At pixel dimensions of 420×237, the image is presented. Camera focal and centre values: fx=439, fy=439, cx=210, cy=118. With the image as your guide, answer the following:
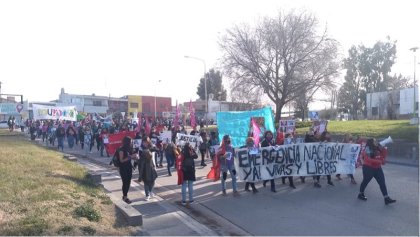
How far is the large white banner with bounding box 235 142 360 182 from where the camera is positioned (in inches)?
482

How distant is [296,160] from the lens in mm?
12906

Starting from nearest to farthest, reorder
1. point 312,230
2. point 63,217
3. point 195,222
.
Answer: point 63,217, point 312,230, point 195,222

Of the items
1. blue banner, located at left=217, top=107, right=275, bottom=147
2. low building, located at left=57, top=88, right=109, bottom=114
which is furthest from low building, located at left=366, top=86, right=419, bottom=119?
low building, located at left=57, top=88, right=109, bottom=114

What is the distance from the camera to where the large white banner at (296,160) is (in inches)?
482

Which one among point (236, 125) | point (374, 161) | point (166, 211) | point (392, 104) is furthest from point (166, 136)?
point (392, 104)

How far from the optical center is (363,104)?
8006 cm

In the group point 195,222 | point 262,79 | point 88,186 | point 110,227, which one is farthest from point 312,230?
point 262,79

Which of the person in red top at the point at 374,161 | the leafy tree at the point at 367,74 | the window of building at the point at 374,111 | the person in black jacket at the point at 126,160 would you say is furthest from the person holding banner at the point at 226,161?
the leafy tree at the point at 367,74

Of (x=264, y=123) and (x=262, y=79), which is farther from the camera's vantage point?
(x=262, y=79)

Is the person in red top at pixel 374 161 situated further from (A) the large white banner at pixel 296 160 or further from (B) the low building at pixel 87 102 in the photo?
(B) the low building at pixel 87 102

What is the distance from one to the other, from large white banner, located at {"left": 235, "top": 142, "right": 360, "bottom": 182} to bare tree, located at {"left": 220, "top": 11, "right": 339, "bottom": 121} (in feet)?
91.7

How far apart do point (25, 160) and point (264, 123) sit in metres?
9.55

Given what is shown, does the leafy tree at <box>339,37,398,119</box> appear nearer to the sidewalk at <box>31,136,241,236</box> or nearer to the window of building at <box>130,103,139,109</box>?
the window of building at <box>130,103,139,109</box>

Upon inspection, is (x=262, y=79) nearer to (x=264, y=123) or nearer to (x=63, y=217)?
(x=264, y=123)
